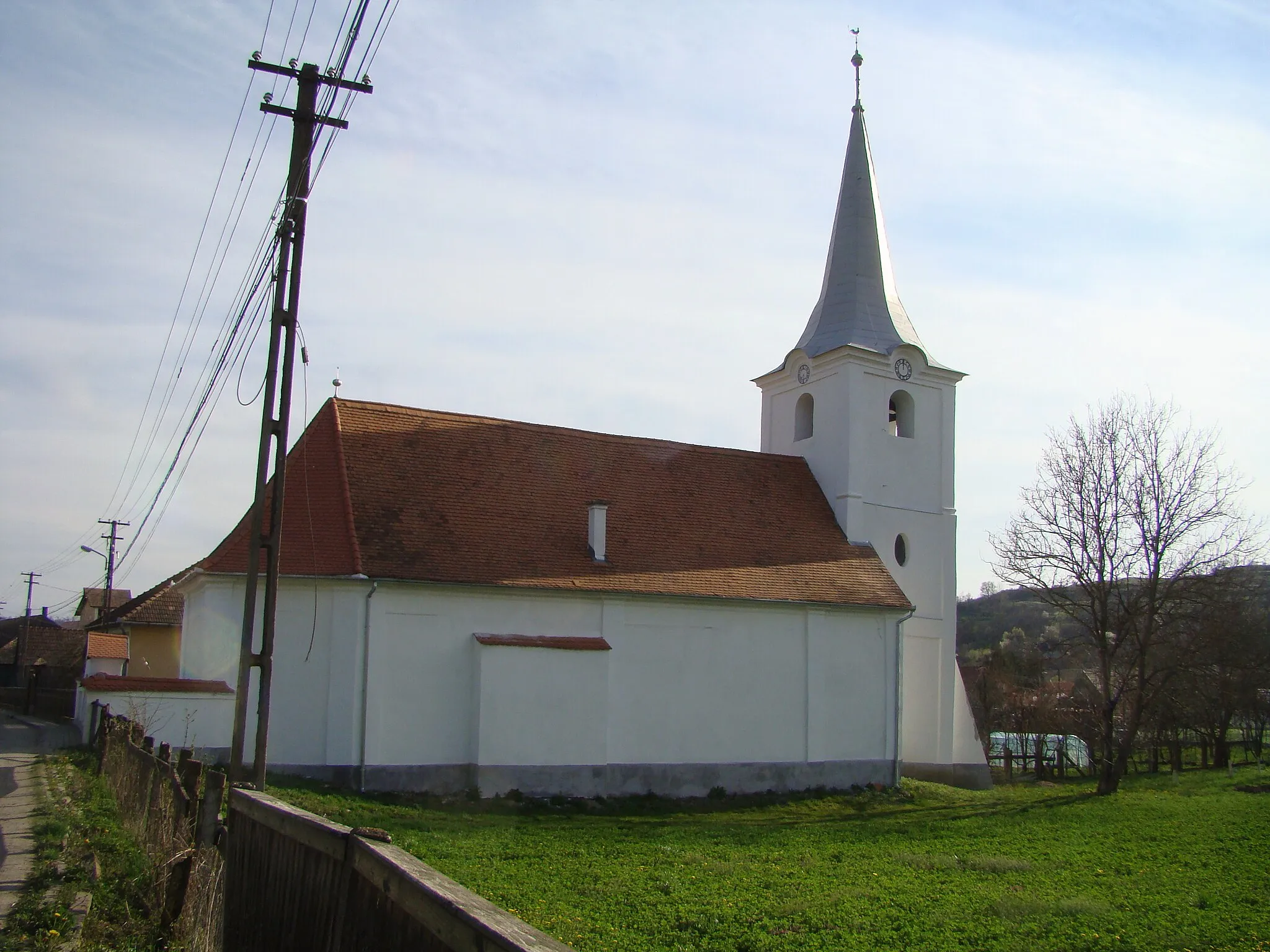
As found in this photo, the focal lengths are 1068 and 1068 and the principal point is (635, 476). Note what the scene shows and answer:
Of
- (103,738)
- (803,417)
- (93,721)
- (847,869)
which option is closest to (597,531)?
(803,417)

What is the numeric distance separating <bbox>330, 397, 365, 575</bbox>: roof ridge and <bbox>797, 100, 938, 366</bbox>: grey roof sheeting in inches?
499

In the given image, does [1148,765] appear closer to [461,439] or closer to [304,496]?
[461,439]

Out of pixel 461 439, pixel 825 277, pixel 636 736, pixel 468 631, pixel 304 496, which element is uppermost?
pixel 825 277

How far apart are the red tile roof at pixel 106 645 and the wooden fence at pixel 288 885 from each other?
34.8 m

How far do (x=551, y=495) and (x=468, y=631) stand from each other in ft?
12.8

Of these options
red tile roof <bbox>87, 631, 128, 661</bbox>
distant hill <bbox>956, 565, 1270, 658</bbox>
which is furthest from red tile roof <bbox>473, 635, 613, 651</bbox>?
distant hill <bbox>956, 565, 1270, 658</bbox>

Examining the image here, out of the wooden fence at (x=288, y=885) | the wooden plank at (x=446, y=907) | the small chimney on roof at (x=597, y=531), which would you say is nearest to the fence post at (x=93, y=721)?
the small chimney on roof at (x=597, y=531)

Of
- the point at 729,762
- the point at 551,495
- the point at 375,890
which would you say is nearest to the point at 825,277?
the point at 551,495

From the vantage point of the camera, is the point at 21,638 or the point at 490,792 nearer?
the point at 490,792

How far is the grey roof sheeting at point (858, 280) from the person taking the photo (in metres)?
28.4

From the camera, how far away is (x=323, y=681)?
19.4 meters

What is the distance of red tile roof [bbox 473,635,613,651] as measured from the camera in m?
20.4

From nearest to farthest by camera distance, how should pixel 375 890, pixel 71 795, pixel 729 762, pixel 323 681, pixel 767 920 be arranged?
1. pixel 375 890
2. pixel 767 920
3. pixel 71 795
4. pixel 323 681
5. pixel 729 762

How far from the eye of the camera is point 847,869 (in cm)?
1341
